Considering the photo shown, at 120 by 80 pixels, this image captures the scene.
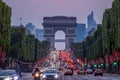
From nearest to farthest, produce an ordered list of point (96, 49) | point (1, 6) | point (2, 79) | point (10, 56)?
1. point (2, 79)
2. point (1, 6)
3. point (10, 56)
4. point (96, 49)

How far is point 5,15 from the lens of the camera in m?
109

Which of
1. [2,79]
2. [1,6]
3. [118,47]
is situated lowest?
[2,79]

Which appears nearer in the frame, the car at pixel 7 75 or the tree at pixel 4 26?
the car at pixel 7 75

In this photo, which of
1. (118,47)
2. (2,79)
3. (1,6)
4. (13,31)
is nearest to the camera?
(2,79)

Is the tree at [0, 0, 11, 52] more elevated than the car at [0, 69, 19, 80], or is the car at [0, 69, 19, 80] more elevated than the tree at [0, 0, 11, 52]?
the tree at [0, 0, 11, 52]

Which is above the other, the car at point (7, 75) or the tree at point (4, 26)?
the tree at point (4, 26)

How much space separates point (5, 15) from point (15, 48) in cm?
2250

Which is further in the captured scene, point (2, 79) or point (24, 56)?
point (24, 56)

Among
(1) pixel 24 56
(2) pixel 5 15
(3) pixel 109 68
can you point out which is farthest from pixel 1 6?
(3) pixel 109 68

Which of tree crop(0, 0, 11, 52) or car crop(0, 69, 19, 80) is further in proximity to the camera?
tree crop(0, 0, 11, 52)

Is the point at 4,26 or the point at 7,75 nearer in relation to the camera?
the point at 7,75

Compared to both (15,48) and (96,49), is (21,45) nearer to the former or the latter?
(15,48)

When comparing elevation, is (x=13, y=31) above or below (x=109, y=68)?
above

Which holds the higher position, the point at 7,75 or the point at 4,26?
the point at 4,26
